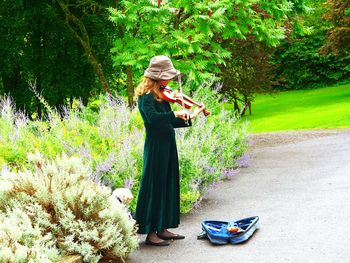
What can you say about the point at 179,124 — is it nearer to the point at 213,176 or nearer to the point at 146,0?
the point at 213,176

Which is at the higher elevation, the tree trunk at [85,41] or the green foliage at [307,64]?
the tree trunk at [85,41]

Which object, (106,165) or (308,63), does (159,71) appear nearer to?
(106,165)

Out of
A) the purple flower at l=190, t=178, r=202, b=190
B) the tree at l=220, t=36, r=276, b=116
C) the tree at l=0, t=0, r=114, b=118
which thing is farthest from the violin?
the tree at l=220, t=36, r=276, b=116

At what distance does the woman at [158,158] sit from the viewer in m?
6.07

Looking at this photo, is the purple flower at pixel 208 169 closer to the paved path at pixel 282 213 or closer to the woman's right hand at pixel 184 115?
the paved path at pixel 282 213

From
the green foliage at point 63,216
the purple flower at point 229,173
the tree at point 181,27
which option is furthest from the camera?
the tree at point 181,27

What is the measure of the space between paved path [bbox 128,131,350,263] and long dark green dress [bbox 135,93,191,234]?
0.32 metres

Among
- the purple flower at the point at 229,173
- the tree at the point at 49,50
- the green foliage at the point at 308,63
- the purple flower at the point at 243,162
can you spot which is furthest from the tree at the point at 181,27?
the green foliage at the point at 308,63

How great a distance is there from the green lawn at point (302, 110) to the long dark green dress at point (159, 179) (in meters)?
9.16

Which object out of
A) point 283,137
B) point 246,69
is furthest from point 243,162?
point 246,69

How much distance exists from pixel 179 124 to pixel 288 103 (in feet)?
92.7

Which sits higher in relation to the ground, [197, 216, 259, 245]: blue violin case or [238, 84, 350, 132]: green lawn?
[197, 216, 259, 245]: blue violin case

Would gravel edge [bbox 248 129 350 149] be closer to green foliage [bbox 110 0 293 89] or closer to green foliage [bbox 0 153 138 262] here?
green foliage [bbox 110 0 293 89]

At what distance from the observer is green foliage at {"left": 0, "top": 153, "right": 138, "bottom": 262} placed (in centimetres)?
518
